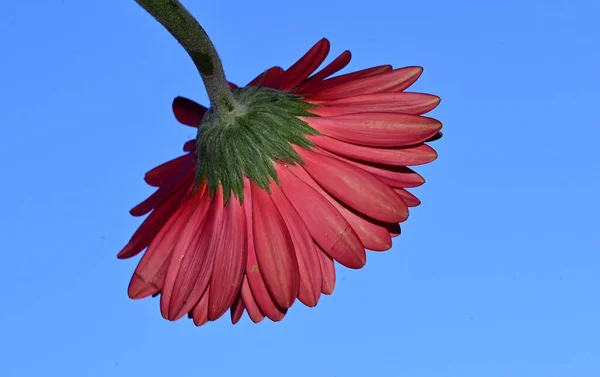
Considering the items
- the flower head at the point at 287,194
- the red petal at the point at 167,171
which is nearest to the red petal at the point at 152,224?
the flower head at the point at 287,194

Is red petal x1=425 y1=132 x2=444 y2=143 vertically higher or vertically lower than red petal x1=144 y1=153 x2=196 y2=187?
lower

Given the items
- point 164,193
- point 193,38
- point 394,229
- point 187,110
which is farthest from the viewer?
point 187,110

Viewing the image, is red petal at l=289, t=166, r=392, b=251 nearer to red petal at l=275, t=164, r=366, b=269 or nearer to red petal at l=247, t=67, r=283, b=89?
red petal at l=275, t=164, r=366, b=269

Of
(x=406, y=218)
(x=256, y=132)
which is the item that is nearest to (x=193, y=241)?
(x=256, y=132)

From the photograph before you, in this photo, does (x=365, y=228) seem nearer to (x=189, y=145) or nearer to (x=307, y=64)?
(x=307, y=64)

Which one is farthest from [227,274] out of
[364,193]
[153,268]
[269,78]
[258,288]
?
[269,78]

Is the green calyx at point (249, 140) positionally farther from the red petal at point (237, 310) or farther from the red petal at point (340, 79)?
the red petal at point (237, 310)

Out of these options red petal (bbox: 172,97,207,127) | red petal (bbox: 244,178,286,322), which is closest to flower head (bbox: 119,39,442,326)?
red petal (bbox: 244,178,286,322)
